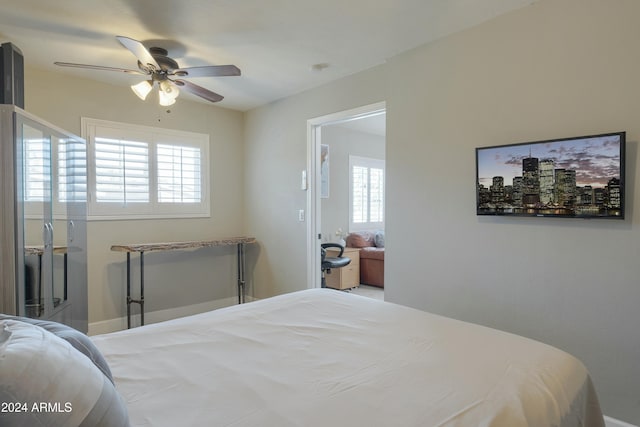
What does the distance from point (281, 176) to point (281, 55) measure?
1.49 metres

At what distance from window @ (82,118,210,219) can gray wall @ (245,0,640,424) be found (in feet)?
6.35

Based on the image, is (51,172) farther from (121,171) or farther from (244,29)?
(244,29)

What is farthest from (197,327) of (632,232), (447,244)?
(632,232)

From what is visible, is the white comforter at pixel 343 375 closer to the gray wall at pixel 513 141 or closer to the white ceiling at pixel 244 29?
the gray wall at pixel 513 141

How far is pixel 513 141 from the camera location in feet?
7.47

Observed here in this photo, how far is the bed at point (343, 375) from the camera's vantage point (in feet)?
3.25

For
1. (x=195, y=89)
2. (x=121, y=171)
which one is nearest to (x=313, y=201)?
(x=195, y=89)

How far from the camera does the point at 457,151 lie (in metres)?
2.56

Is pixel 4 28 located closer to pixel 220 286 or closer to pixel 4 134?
pixel 4 134

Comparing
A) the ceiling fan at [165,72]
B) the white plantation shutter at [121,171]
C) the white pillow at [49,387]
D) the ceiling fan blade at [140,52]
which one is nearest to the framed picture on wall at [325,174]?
the white plantation shutter at [121,171]

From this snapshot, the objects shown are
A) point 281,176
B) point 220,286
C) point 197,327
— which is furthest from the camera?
point 220,286

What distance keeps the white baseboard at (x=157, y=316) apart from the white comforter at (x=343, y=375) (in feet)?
7.77

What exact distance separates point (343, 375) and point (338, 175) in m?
4.92

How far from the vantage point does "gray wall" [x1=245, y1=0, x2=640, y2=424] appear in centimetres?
189
